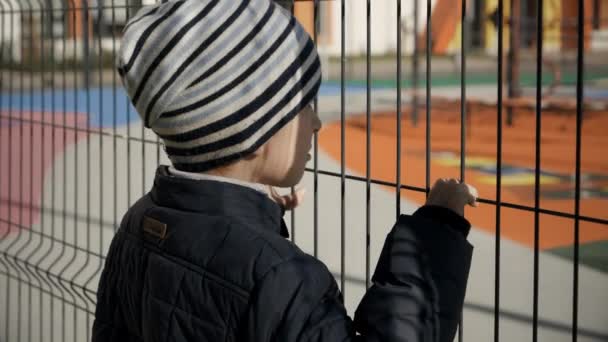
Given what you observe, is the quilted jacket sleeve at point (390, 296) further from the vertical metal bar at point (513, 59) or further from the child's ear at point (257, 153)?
the vertical metal bar at point (513, 59)

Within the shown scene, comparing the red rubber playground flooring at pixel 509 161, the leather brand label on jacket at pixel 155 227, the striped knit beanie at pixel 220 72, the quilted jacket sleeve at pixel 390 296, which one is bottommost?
the red rubber playground flooring at pixel 509 161

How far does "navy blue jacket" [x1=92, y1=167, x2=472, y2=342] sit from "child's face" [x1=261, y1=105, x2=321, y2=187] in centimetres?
4

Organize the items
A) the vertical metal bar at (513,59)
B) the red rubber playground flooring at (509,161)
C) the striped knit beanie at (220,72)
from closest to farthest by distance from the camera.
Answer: the striped knit beanie at (220,72)
the red rubber playground flooring at (509,161)
the vertical metal bar at (513,59)

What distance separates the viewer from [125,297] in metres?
1.71

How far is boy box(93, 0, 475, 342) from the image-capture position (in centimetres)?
144

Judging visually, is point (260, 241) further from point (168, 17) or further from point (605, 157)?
point (605, 157)

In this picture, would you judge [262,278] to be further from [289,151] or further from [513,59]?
[513,59]

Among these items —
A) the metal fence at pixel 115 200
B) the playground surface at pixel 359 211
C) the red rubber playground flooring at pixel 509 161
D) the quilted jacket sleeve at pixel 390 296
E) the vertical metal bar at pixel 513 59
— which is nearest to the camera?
the quilted jacket sleeve at pixel 390 296

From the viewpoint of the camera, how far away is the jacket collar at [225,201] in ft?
5.09

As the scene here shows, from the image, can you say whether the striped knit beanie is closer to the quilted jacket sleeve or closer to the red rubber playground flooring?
the quilted jacket sleeve

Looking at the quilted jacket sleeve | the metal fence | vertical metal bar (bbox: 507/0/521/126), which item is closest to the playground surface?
the metal fence

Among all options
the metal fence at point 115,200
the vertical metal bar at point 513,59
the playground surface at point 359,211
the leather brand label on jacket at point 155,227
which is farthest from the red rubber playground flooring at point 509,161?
the leather brand label on jacket at point 155,227

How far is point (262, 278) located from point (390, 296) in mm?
198

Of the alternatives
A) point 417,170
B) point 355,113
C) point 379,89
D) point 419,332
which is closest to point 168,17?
point 419,332
